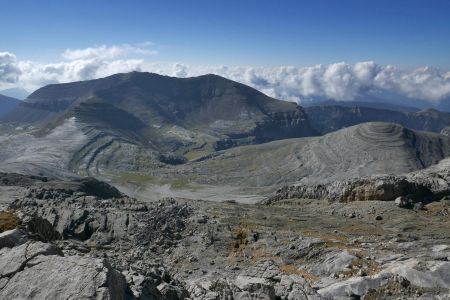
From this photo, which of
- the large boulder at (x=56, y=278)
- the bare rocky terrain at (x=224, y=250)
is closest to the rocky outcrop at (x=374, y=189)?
the bare rocky terrain at (x=224, y=250)

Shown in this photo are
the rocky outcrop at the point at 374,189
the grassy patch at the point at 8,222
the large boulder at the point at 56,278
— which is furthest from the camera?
the rocky outcrop at the point at 374,189

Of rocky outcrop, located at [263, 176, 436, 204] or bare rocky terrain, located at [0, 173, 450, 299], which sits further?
rocky outcrop, located at [263, 176, 436, 204]

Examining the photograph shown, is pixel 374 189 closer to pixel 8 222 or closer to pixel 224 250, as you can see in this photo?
pixel 224 250

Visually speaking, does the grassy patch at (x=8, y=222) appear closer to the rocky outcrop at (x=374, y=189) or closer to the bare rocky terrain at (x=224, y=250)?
the bare rocky terrain at (x=224, y=250)

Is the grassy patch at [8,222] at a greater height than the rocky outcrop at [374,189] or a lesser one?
greater

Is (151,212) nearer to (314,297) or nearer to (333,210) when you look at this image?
(333,210)

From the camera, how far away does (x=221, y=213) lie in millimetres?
70375

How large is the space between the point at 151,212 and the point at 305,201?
34185mm

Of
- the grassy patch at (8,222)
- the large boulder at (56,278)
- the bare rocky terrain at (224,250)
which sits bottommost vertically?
the bare rocky terrain at (224,250)

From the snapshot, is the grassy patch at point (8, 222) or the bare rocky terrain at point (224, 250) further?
the grassy patch at point (8, 222)

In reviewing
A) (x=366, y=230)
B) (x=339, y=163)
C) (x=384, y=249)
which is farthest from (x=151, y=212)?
(x=339, y=163)

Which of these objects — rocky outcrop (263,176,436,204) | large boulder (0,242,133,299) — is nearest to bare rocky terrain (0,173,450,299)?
large boulder (0,242,133,299)

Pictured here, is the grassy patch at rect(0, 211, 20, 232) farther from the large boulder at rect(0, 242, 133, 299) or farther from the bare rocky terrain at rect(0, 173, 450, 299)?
the large boulder at rect(0, 242, 133, 299)

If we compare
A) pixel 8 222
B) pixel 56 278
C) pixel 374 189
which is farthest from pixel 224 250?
pixel 56 278
